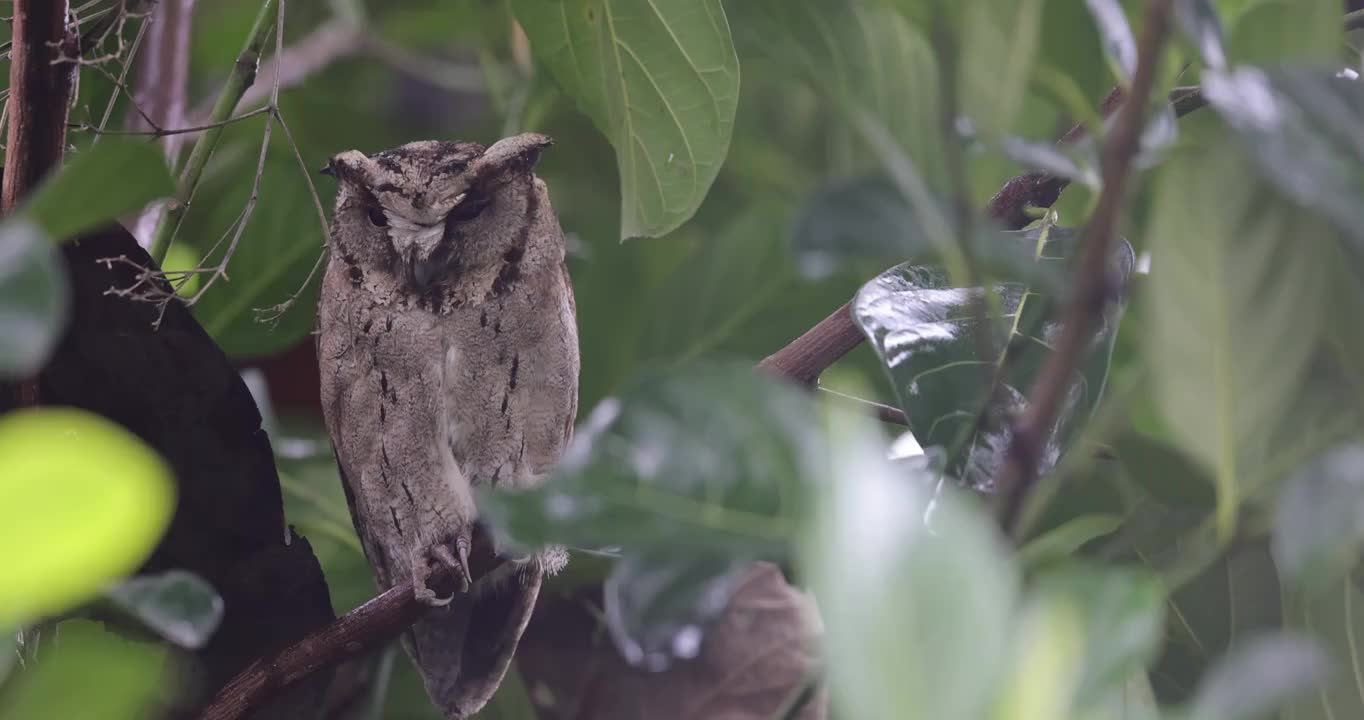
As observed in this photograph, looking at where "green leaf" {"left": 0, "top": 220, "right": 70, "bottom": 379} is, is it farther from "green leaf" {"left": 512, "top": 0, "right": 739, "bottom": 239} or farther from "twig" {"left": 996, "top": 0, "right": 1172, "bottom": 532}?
"green leaf" {"left": 512, "top": 0, "right": 739, "bottom": 239}

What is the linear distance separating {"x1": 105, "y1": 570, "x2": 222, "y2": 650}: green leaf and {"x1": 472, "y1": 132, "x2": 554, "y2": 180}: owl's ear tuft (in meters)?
0.53

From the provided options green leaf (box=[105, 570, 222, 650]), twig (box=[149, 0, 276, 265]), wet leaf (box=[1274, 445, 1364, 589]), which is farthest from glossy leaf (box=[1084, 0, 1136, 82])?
twig (box=[149, 0, 276, 265])

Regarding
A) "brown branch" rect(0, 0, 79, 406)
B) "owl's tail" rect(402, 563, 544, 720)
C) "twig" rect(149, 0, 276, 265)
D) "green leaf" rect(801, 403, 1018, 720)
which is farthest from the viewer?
"owl's tail" rect(402, 563, 544, 720)

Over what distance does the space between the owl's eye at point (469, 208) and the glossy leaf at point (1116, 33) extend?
25.1 inches

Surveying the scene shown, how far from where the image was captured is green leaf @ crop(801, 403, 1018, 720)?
0.83 ft

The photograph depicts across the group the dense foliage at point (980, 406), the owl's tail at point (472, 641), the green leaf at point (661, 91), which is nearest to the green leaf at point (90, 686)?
the dense foliage at point (980, 406)

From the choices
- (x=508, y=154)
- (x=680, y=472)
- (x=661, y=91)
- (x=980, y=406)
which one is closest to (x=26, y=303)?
(x=680, y=472)

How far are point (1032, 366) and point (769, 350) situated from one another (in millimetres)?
346

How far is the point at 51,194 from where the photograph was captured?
376 millimetres

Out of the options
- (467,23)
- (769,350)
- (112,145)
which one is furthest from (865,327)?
(467,23)

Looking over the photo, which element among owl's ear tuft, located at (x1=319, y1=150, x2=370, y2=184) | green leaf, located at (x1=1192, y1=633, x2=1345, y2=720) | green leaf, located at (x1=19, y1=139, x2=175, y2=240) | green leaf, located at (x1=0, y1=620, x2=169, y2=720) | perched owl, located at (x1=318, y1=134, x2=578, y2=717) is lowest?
perched owl, located at (x1=318, y1=134, x2=578, y2=717)

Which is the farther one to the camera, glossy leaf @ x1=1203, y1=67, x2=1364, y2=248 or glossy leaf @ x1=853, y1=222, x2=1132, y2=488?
glossy leaf @ x1=853, y1=222, x2=1132, y2=488

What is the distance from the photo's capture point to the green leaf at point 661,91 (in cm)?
60

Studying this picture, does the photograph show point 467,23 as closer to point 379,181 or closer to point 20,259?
point 379,181
